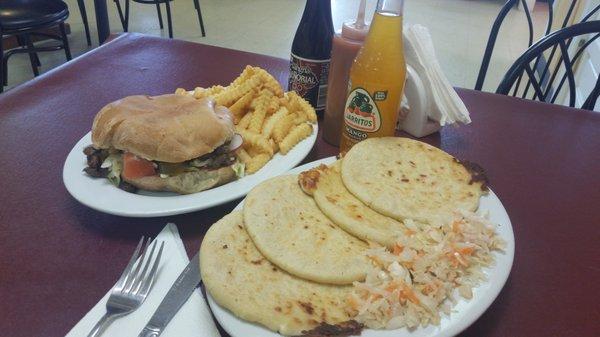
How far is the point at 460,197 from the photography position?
103cm

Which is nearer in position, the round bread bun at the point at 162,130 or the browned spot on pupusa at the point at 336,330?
the browned spot on pupusa at the point at 336,330

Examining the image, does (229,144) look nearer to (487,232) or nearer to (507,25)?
(487,232)

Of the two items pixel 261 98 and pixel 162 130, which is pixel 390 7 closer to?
pixel 261 98

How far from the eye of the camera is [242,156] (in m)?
1.21

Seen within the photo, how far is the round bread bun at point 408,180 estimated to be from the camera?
0.98 meters

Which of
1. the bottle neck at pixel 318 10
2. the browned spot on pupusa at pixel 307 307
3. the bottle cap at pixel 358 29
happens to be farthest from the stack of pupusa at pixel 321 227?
the bottle neck at pixel 318 10

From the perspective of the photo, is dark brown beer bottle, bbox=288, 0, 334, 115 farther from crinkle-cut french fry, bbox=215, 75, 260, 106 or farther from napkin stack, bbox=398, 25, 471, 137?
napkin stack, bbox=398, 25, 471, 137

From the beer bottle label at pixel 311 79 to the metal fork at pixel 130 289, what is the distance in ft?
2.39

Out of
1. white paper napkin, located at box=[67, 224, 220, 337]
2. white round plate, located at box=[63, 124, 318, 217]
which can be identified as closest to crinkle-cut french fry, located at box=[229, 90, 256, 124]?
white round plate, located at box=[63, 124, 318, 217]

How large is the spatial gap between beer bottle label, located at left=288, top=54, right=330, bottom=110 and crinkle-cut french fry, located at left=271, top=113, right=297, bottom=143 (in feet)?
0.49

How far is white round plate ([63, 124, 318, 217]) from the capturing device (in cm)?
100

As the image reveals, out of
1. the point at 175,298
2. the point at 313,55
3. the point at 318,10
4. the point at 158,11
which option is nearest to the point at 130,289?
the point at 175,298

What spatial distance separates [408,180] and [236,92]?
590 millimetres

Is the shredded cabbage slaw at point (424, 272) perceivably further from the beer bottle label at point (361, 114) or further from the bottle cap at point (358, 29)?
the bottle cap at point (358, 29)
